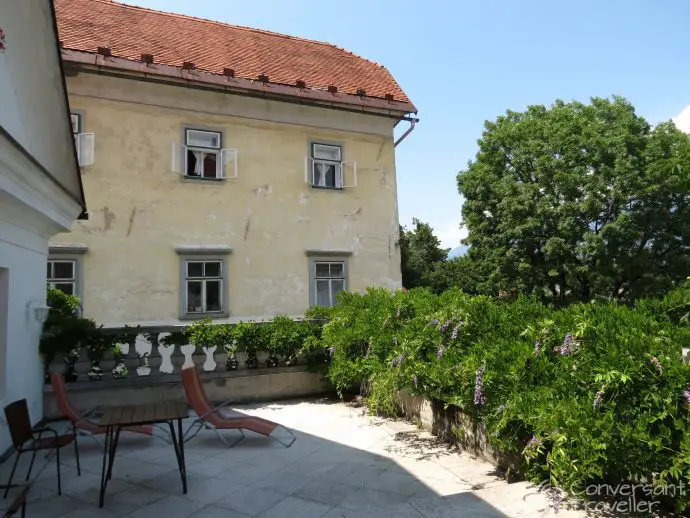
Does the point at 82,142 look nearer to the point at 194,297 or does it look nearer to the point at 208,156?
the point at 208,156

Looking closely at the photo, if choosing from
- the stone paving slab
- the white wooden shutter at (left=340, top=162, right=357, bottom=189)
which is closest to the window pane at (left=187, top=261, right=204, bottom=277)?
the white wooden shutter at (left=340, top=162, right=357, bottom=189)

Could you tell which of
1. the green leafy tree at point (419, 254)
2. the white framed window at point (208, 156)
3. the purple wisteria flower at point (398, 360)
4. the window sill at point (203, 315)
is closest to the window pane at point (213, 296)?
the window sill at point (203, 315)

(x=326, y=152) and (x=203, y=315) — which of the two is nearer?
(x=203, y=315)

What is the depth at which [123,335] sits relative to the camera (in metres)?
7.86

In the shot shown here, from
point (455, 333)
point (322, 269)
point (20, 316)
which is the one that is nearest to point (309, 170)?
point (322, 269)

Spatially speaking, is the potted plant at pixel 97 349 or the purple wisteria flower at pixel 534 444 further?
the potted plant at pixel 97 349

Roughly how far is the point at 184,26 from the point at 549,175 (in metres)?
16.8

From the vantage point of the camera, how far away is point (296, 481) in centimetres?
477

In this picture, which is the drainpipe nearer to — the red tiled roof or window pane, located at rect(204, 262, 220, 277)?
the red tiled roof

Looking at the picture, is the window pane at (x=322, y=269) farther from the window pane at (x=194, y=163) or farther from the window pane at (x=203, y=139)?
the window pane at (x=203, y=139)

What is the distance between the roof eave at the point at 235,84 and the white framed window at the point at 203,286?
4.52m

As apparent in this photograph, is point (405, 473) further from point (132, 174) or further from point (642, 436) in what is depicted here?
point (132, 174)

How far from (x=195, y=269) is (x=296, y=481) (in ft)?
27.9

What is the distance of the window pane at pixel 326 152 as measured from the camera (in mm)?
13812
